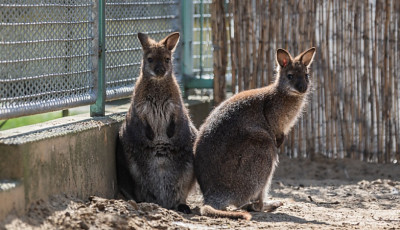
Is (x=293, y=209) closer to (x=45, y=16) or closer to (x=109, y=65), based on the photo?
(x=109, y=65)

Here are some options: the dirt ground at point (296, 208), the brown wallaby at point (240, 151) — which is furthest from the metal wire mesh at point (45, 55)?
the brown wallaby at point (240, 151)

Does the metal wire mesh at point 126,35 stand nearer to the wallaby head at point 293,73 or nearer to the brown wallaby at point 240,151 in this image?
the brown wallaby at point 240,151

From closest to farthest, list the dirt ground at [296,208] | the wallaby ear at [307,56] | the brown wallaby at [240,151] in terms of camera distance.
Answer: the dirt ground at [296,208], the brown wallaby at [240,151], the wallaby ear at [307,56]

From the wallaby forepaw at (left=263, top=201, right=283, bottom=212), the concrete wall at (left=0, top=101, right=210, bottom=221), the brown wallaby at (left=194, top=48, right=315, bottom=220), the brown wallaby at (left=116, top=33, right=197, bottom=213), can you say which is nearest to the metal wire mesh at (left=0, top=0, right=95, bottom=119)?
the concrete wall at (left=0, top=101, right=210, bottom=221)

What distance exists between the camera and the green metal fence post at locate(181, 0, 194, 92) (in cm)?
949

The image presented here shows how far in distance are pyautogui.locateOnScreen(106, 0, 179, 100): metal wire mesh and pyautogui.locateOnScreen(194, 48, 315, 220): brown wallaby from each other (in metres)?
1.26

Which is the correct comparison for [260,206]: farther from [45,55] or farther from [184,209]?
[45,55]

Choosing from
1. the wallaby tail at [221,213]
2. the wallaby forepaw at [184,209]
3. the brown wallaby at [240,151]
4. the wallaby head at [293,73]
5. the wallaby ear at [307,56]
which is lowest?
the wallaby forepaw at [184,209]

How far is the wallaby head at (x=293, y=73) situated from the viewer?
7.30 metres

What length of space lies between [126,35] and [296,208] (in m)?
2.51

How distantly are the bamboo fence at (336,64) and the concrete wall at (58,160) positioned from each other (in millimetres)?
2373

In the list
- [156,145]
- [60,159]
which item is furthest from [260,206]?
[60,159]

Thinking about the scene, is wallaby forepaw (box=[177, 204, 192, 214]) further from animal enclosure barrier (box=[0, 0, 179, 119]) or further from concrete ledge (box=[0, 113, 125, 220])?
animal enclosure barrier (box=[0, 0, 179, 119])

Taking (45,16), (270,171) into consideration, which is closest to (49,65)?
(45,16)
